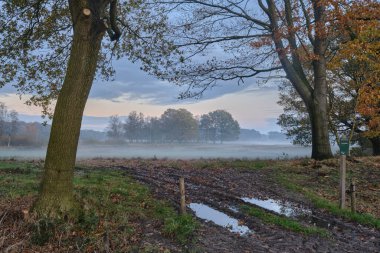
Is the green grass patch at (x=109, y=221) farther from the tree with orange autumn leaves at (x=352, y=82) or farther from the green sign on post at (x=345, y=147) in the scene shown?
the tree with orange autumn leaves at (x=352, y=82)

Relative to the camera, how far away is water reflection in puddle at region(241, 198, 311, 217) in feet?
37.0

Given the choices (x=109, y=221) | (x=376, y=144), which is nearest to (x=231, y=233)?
(x=109, y=221)

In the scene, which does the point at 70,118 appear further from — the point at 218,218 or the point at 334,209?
the point at 334,209

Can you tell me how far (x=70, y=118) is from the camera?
8.34m

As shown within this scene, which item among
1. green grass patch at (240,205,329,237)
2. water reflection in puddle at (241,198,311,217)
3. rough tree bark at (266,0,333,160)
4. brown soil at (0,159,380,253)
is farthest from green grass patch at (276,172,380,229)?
rough tree bark at (266,0,333,160)

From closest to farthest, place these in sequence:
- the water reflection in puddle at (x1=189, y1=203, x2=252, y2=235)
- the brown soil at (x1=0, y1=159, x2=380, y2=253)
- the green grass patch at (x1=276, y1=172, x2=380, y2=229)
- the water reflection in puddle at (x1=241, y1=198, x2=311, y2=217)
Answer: the brown soil at (x1=0, y1=159, x2=380, y2=253), the water reflection in puddle at (x1=189, y1=203, x2=252, y2=235), the green grass patch at (x1=276, y1=172, x2=380, y2=229), the water reflection in puddle at (x1=241, y1=198, x2=311, y2=217)

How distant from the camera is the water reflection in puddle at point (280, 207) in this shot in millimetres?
11288

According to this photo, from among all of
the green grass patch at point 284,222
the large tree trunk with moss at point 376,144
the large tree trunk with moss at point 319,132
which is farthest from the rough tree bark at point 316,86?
the large tree trunk with moss at point 376,144

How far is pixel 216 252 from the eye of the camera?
7.37 metres

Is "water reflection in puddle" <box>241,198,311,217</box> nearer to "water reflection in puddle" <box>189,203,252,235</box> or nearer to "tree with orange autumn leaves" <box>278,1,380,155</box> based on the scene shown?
"water reflection in puddle" <box>189,203,252,235</box>

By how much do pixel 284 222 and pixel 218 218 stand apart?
1.80 m

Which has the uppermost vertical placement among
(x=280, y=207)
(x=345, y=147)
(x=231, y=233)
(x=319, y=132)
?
(x=319, y=132)

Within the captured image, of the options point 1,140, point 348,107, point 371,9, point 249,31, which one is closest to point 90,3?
point 371,9

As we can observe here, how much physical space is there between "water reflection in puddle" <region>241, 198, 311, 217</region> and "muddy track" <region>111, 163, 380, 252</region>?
323mm
